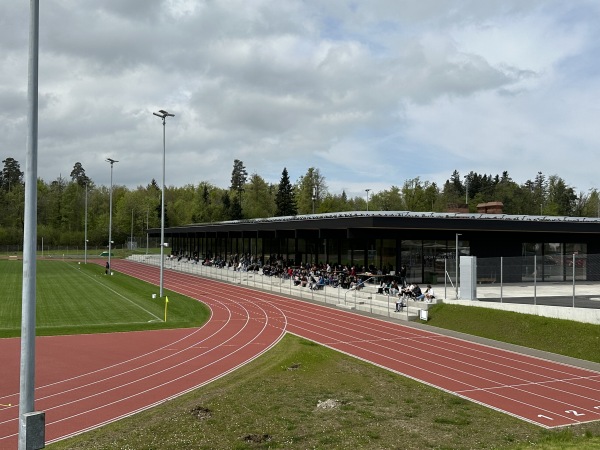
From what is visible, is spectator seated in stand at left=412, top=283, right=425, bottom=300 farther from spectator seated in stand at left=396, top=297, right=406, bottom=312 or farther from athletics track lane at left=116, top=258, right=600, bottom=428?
athletics track lane at left=116, top=258, right=600, bottom=428

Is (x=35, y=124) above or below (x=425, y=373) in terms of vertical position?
above

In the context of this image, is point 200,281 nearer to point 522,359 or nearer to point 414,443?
point 522,359

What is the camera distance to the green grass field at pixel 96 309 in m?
26.4

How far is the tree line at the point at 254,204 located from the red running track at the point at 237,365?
74.4 metres

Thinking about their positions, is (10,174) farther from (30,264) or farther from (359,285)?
(30,264)

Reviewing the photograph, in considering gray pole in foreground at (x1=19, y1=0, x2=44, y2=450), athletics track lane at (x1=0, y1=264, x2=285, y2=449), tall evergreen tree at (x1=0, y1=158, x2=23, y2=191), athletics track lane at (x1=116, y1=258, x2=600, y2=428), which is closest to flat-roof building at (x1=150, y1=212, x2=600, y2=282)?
athletics track lane at (x1=116, y1=258, x2=600, y2=428)

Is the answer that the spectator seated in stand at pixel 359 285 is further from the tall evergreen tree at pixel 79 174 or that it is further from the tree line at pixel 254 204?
the tall evergreen tree at pixel 79 174

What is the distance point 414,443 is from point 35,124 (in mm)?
9014

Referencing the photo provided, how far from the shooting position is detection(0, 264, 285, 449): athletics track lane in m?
13.7

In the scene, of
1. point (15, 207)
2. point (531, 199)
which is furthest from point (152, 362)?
point (15, 207)

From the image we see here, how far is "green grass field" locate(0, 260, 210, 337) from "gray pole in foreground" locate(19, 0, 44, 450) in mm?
18884

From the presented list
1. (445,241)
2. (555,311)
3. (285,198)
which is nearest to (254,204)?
(285,198)

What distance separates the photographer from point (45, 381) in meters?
16.6

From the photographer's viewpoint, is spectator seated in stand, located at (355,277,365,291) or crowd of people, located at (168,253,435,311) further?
spectator seated in stand, located at (355,277,365,291)
